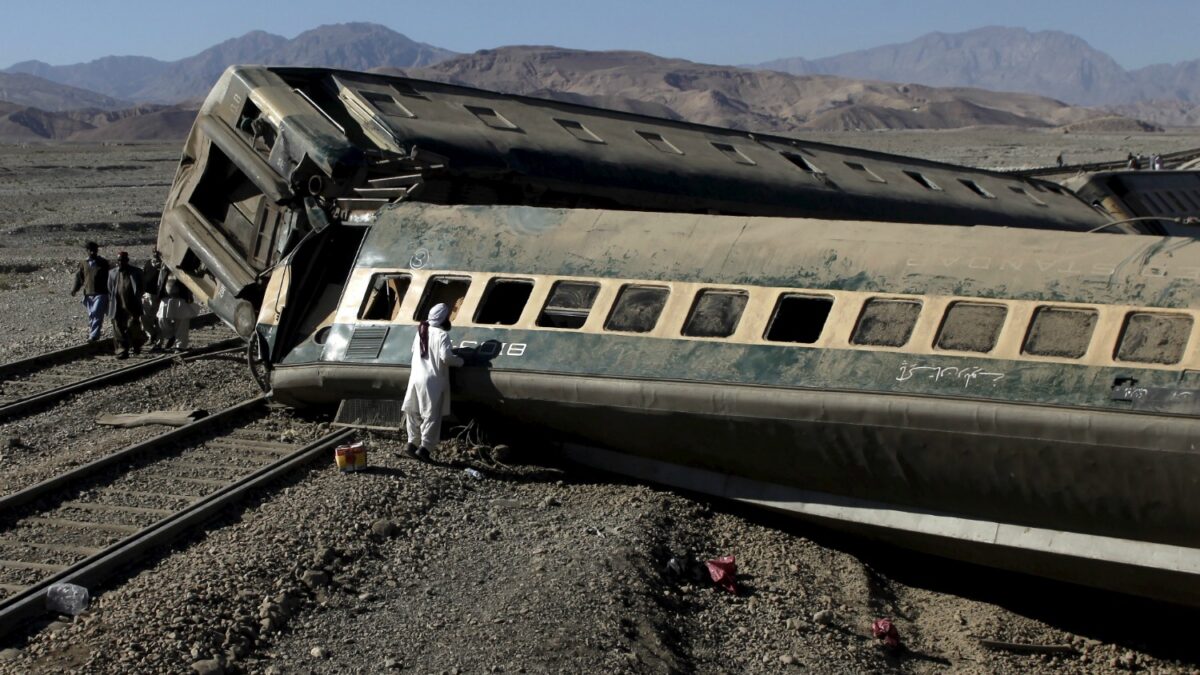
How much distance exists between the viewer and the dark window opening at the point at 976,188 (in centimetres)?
2361

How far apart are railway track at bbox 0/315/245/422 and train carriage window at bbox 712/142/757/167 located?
794cm

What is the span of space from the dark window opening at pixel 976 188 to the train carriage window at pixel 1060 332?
14.1 m

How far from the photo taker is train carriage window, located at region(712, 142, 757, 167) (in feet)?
68.7

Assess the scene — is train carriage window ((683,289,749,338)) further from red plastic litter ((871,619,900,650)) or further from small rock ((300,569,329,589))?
small rock ((300,569,329,589))

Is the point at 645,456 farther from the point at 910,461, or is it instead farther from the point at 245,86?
the point at 245,86

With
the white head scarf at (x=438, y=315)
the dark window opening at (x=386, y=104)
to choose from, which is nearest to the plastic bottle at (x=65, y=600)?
the white head scarf at (x=438, y=315)

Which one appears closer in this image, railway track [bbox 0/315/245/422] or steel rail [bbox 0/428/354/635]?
steel rail [bbox 0/428/354/635]

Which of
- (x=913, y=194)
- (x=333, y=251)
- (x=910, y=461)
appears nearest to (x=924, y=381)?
(x=910, y=461)

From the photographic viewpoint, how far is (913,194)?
22.2 metres

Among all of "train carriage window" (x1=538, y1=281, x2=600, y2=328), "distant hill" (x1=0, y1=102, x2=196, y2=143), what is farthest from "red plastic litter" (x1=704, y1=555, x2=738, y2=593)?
"distant hill" (x1=0, y1=102, x2=196, y2=143)

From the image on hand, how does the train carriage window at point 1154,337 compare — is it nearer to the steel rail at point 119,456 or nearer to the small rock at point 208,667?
the small rock at point 208,667

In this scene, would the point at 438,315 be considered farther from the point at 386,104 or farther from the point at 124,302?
the point at 124,302

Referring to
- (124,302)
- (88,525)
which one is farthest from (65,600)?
(124,302)

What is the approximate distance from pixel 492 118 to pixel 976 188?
9.67m
